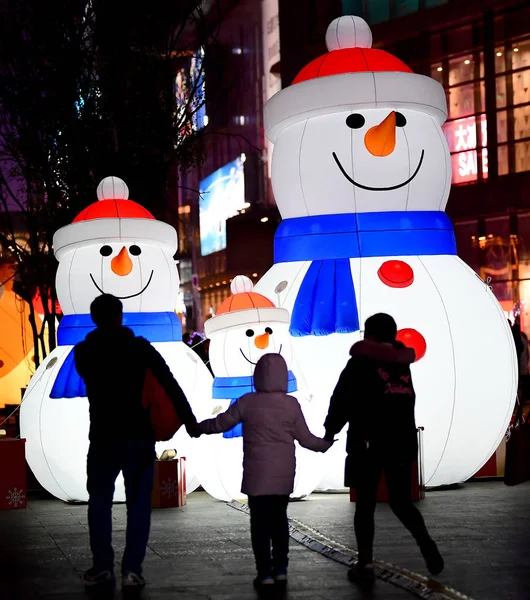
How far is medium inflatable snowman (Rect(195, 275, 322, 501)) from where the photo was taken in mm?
10828

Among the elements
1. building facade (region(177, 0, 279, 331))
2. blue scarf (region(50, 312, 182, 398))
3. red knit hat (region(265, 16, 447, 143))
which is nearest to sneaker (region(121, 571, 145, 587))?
blue scarf (region(50, 312, 182, 398))

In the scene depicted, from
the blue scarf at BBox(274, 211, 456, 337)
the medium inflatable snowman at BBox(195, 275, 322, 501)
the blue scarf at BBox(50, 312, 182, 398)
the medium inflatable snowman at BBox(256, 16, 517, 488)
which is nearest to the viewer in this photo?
the medium inflatable snowman at BBox(195, 275, 322, 501)

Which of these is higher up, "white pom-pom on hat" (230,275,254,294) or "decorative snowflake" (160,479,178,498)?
"white pom-pom on hat" (230,275,254,294)

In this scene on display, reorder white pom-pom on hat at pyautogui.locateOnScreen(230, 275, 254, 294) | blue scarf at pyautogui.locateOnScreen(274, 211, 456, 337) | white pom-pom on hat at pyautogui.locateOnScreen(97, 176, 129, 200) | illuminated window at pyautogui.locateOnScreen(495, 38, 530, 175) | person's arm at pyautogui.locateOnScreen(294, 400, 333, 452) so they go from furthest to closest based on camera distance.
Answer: illuminated window at pyautogui.locateOnScreen(495, 38, 530, 175) → white pom-pom on hat at pyautogui.locateOnScreen(97, 176, 129, 200) → white pom-pom on hat at pyautogui.locateOnScreen(230, 275, 254, 294) → blue scarf at pyautogui.locateOnScreen(274, 211, 456, 337) → person's arm at pyautogui.locateOnScreen(294, 400, 333, 452)

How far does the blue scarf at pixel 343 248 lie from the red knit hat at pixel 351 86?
3.00ft

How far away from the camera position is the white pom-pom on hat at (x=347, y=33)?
39.0 ft

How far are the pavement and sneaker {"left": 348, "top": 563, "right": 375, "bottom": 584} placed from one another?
0.08m

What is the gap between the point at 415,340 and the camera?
36.1 ft

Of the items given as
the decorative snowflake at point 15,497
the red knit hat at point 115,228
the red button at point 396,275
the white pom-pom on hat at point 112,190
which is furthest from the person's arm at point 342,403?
the white pom-pom on hat at point 112,190

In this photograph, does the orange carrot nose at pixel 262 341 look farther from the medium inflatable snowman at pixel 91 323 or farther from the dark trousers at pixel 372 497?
the dark trousers at pixel 372 497

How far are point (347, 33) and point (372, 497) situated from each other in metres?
5.75

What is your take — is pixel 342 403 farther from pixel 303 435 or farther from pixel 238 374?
pixel 238 374

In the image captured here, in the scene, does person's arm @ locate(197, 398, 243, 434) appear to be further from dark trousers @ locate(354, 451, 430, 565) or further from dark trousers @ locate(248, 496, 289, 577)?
dark trousers @ locate(354, 451, 430, 565)

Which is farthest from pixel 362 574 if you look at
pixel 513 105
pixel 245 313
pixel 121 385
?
pixel 513 105
